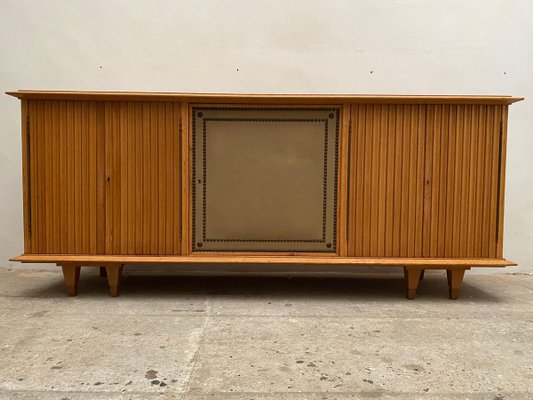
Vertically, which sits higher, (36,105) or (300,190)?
(36,105)

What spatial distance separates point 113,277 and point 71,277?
1.04ft

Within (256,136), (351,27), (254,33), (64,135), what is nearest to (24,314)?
(64,135)

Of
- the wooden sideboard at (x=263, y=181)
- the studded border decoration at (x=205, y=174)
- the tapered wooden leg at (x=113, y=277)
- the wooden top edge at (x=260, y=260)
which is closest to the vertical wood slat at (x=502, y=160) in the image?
the wooden sideboard at (x=263, y=181)

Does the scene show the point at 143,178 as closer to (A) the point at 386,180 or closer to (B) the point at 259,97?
(B) the point at 259,97

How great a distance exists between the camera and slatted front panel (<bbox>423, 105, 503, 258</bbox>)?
10.6 ft

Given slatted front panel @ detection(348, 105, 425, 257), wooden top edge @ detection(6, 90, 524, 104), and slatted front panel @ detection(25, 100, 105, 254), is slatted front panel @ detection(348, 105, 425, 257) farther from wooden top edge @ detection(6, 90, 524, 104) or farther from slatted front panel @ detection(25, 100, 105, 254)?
slatted front panel @ detection(25, 100, 105, 254)

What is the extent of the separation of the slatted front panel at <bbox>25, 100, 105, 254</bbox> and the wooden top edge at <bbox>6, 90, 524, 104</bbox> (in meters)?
0.07

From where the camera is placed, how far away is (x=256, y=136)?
3.27m

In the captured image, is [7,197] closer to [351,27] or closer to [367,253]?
[367,253]

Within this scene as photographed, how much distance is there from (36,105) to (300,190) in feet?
6.55

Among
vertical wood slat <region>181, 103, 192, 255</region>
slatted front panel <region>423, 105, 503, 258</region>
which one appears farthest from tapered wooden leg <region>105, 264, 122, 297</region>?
slatted front panel <region>423, 105, 503, 258</region>

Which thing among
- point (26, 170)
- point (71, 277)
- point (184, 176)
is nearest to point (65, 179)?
point (26, 170)

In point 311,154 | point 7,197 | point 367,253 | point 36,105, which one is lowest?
point 367,253

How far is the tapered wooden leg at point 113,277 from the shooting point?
3350 mm
